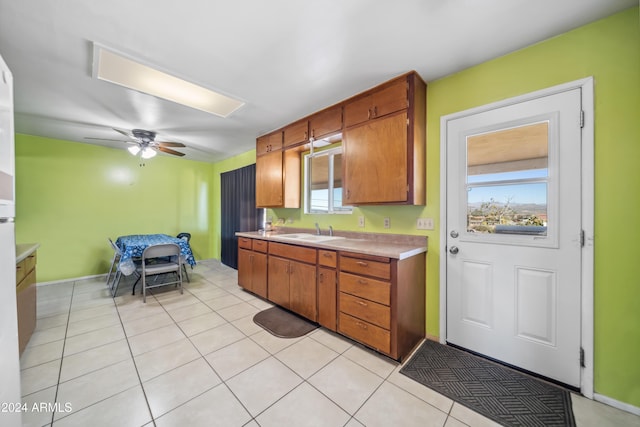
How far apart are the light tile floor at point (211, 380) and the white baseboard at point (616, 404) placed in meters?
0.04

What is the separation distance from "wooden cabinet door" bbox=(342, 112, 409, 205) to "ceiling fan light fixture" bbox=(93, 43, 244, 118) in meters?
1.43

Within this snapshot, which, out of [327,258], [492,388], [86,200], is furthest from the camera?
[86,200]

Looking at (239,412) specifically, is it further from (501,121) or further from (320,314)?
(501,121)

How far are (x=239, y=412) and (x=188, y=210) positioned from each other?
501 cm

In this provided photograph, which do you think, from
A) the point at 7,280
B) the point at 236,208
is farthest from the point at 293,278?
the point at 236,208

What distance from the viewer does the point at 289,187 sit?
11.4 feet

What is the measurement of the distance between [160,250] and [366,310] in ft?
9.51

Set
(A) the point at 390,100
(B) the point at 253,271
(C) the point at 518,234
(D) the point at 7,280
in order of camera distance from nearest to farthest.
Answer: (D) the point at 7,280 < (C) the point at 518,234 < (A) the point at 390,100 < (B) the point at 253,271

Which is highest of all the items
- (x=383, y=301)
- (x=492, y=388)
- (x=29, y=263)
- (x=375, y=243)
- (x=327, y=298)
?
(x=375, y=243)

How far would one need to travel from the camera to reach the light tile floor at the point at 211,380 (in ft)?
4.55

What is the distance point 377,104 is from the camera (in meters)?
2.28

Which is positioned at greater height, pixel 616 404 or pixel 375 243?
pixel 375 243

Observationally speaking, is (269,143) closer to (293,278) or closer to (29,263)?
(293,278)

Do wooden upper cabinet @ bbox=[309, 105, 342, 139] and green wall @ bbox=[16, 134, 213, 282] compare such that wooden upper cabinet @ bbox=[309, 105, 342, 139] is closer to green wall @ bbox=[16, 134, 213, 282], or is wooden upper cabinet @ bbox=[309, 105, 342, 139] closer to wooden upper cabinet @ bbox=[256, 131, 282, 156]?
wooden upper cabinet @ bbox=[256, 131, 282, 156]
